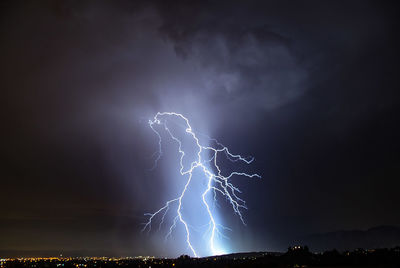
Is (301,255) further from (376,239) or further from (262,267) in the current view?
(376,239)

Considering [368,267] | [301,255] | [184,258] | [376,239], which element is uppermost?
[376,239]

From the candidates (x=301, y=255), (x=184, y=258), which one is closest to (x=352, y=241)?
(x=184, y=258)

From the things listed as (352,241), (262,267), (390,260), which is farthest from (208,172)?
(352,241)

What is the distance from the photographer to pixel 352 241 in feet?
495

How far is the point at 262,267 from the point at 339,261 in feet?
32.7

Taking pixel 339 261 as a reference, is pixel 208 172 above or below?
above

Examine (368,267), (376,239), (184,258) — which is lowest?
(368,267)

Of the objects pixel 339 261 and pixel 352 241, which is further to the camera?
pixel 352 241

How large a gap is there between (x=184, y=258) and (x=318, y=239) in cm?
8857

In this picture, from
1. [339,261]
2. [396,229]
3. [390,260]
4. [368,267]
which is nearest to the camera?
[368,267]

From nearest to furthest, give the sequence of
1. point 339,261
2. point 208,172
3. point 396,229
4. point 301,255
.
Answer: point 208,172, point 339,261, point 301,255, point 396,229

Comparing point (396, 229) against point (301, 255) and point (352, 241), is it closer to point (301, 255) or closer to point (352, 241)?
point (352, 241)

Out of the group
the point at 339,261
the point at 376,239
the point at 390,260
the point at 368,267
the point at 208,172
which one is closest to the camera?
the point at 208,172

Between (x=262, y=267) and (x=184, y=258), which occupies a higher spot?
(x=184, y=258)
